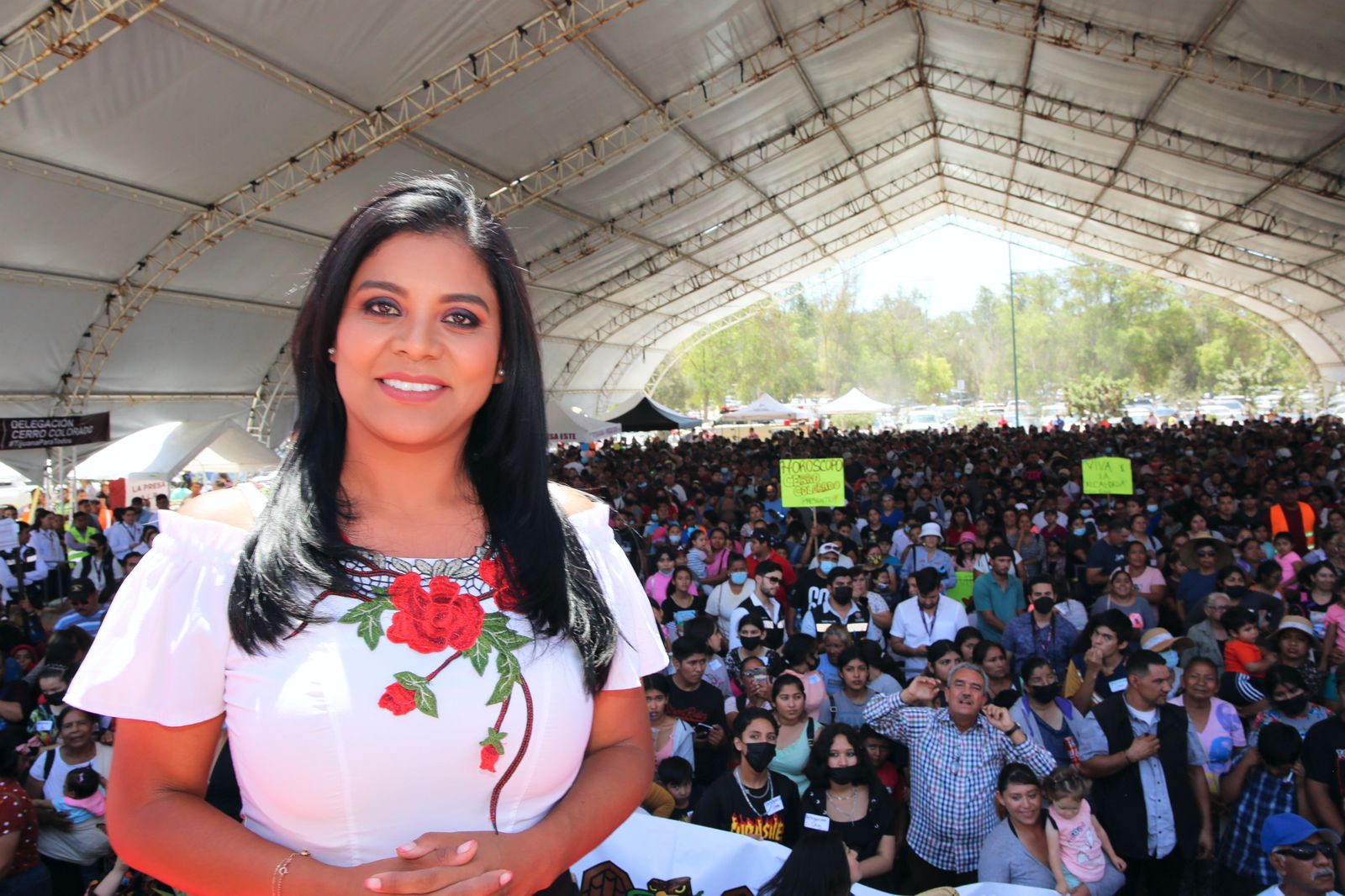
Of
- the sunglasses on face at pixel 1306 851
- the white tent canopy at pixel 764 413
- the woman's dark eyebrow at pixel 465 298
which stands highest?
the white tent canopy at pixel 764 413

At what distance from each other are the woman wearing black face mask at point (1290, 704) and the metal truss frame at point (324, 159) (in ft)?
31.6

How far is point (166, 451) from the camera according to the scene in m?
14.1

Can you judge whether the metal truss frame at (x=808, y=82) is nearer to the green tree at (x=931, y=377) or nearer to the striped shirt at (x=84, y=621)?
the striped shirt at (x=84, y=621)

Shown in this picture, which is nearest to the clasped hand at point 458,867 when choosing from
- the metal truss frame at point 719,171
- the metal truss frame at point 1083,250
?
the metal truss frame at point 719,171

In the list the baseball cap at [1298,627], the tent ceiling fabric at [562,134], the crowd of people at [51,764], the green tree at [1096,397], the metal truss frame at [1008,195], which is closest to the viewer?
the crowd of people at [51,764]

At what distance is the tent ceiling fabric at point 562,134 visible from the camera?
10.5m

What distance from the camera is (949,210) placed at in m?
33.8

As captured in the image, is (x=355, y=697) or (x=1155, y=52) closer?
(x=355, y=697)

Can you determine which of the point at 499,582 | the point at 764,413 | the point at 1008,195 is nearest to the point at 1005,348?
the point at 1008,195

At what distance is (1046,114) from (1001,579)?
1496cm

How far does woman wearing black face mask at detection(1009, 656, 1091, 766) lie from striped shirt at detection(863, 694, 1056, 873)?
1.41ft

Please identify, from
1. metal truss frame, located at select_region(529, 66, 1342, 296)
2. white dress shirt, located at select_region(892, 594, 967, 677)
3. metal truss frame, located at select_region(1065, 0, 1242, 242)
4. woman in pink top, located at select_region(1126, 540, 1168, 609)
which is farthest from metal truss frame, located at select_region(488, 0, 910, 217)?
white dress shirt, located at select_region(892, 594, 967, 677)

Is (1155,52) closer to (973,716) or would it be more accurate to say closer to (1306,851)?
(973,716)

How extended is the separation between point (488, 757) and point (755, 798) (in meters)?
3.24
